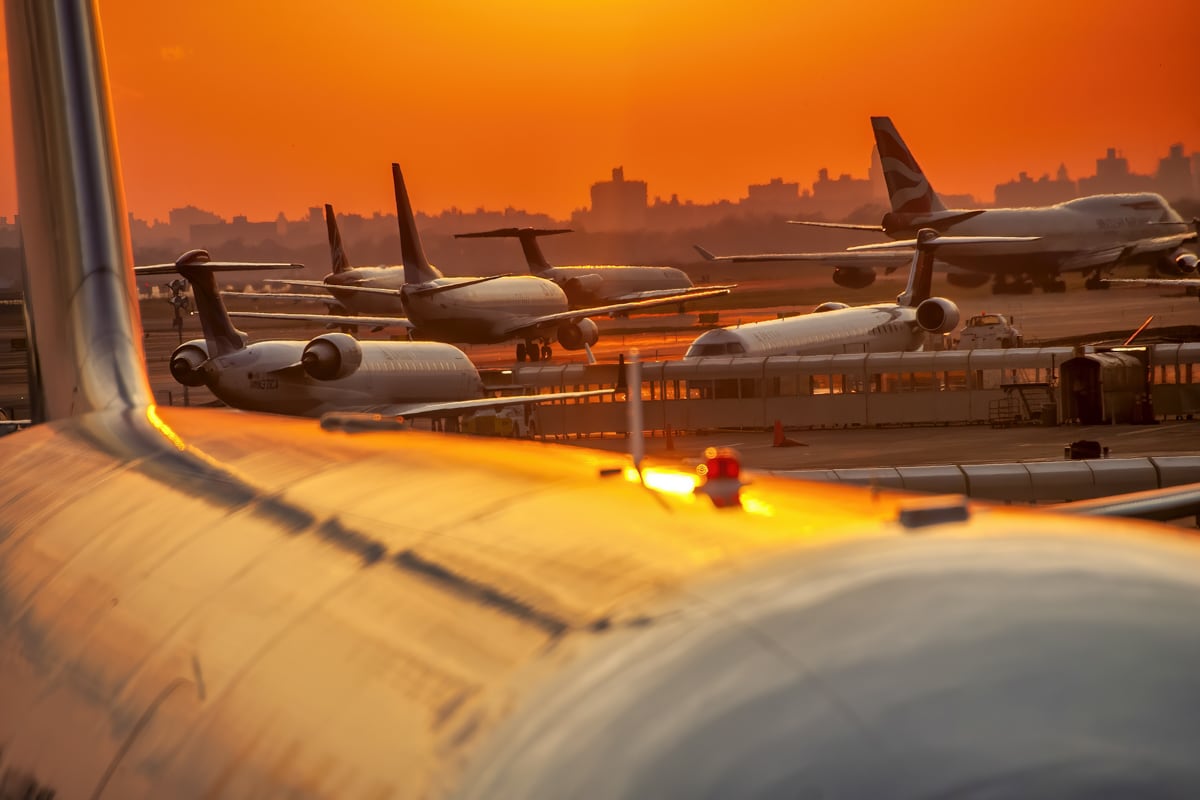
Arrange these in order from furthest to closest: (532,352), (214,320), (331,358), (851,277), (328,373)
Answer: (851,277) → (532,352) → (214,320) → (328,373) → (331,358)

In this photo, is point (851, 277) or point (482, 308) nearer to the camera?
point (482, 308)

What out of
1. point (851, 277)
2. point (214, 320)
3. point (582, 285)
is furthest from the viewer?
point (582, 285)

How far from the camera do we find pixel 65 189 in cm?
1239

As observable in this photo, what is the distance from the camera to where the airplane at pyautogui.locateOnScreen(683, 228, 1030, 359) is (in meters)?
65.8

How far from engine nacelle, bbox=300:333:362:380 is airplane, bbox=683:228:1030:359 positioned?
63.8ft

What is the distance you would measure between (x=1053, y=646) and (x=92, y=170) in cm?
1109

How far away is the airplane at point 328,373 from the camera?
5012cm

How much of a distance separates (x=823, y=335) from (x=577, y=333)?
2611 cm

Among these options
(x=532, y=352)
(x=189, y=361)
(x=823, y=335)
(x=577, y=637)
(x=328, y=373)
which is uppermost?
(x=577, y=637)

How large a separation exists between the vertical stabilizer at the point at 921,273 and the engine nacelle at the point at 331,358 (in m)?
43.2

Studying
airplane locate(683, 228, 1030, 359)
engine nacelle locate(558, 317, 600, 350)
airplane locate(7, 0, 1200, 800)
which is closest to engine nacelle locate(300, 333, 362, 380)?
airplane locate(683, 228, 1030, 359)

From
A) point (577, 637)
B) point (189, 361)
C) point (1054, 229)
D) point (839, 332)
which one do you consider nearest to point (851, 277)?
point (1054, 229)

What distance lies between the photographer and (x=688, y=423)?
6125 cm

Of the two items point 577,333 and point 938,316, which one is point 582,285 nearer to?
point 577,333
